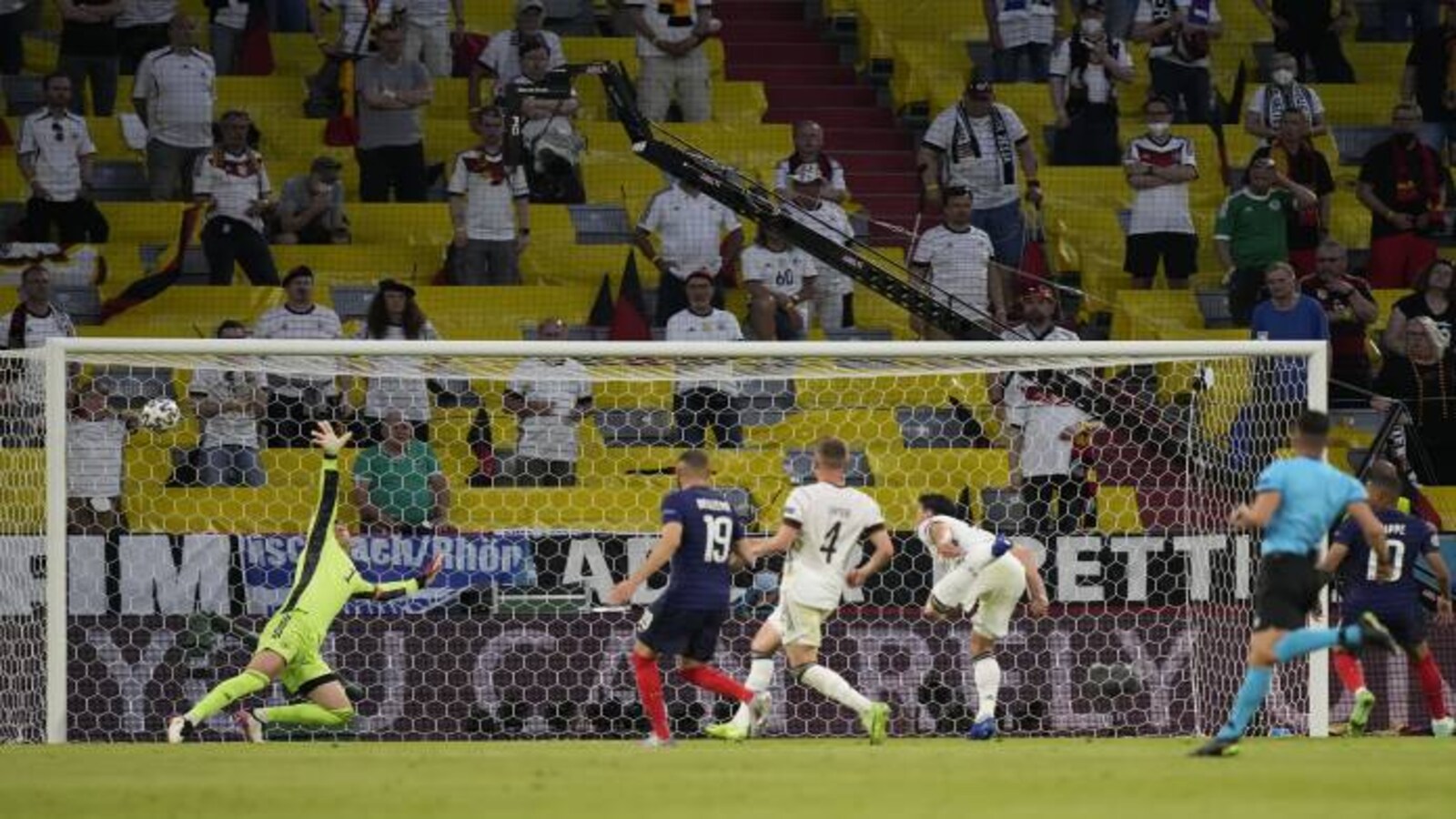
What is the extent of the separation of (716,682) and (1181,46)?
35.9ft

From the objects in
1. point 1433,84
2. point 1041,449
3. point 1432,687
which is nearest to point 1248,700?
point 1432,687

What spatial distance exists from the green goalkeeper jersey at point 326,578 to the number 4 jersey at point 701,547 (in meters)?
1.82

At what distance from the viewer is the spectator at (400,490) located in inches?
792

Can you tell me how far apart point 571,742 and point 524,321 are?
647cm

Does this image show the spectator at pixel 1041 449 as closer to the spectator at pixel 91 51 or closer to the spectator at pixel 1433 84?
the spectator at pixel 1433 84

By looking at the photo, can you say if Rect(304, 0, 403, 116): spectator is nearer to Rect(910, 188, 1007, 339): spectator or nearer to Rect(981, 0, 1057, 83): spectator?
Rect(910, 188, 1007, 339): spectator

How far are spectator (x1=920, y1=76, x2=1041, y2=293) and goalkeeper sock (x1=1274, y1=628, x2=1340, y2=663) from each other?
9.84 m

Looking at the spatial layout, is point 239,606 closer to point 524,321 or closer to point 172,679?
point 172,679

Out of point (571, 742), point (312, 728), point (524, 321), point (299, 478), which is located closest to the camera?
point (571, 742)

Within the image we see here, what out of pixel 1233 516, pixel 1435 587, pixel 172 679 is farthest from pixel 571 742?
pixel 1435 587

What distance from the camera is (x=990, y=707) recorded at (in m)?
18.3

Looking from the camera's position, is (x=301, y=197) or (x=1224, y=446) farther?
(x=301, y=197)

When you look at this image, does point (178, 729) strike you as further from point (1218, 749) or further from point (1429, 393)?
point (1429, 393)

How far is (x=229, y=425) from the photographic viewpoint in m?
20.7
